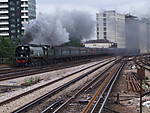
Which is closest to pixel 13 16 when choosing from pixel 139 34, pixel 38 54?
pixel 139 34

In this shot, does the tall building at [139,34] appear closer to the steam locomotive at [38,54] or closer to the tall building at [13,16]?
the steam locomotive at [38,54]

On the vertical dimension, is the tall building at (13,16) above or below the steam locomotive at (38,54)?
above

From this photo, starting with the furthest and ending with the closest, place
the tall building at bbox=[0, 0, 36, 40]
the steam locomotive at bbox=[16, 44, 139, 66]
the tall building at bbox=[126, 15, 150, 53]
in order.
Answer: the tall building at bbox=[0, 0, 36, 40] < the tall building at bbox=[126, 15, 150, 53] < the steam locomotive at bbox=[16, 44, 139, 66]

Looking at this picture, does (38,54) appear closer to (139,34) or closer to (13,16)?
(139,34)

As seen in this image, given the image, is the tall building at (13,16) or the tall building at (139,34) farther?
the tall building at (13,16)

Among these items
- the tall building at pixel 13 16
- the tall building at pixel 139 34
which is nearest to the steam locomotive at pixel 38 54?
the tall building at pixel 139 34

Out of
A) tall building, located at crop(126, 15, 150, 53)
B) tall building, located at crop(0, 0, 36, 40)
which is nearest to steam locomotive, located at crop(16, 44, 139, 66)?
tall building, located at crop(126, 15, 150, 53)

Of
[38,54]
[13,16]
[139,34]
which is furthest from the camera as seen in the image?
[13,16]

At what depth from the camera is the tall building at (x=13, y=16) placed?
11556cm

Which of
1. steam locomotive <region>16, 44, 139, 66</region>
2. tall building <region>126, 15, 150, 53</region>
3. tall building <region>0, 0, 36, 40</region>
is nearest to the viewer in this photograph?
steam locomotive <region>16, 44, 139, 66</region>

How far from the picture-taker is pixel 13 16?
117 m

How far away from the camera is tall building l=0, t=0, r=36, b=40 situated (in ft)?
379

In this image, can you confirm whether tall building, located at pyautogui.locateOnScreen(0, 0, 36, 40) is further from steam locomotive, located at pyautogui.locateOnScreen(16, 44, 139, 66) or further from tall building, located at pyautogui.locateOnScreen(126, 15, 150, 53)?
steam locomotive, located at pyautogui.locateOnScreen(16, 44, 139, 66)

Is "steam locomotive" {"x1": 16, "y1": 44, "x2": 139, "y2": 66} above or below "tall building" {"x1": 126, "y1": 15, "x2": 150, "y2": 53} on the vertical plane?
below
